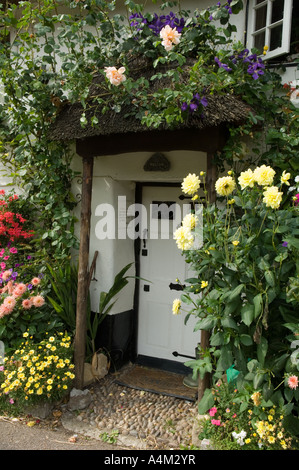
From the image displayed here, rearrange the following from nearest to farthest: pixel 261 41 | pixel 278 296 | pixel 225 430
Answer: pixel 278 296, pixel 225 430, pixel 261 41

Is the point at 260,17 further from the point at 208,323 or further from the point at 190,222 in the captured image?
the point at 208,323

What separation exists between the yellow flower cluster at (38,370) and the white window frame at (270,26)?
3.68 meters

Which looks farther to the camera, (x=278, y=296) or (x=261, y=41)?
(x=261, y=41)

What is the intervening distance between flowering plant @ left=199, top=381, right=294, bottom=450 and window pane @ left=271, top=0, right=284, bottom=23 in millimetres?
3618

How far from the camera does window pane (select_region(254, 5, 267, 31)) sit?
159 inches

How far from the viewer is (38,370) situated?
3707 millimetres

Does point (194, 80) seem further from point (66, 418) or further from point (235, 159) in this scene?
point (66, 418)

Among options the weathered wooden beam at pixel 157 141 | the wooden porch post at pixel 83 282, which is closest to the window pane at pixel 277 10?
the weathered wooden beam at pixel 157 141

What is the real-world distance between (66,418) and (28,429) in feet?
1.23

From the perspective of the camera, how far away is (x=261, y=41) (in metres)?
4.10

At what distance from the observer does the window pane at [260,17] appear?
159 inches

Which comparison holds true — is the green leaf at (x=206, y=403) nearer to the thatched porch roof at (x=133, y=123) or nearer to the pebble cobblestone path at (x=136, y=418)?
the pebble cobblestone path at (x=136, y=418)
